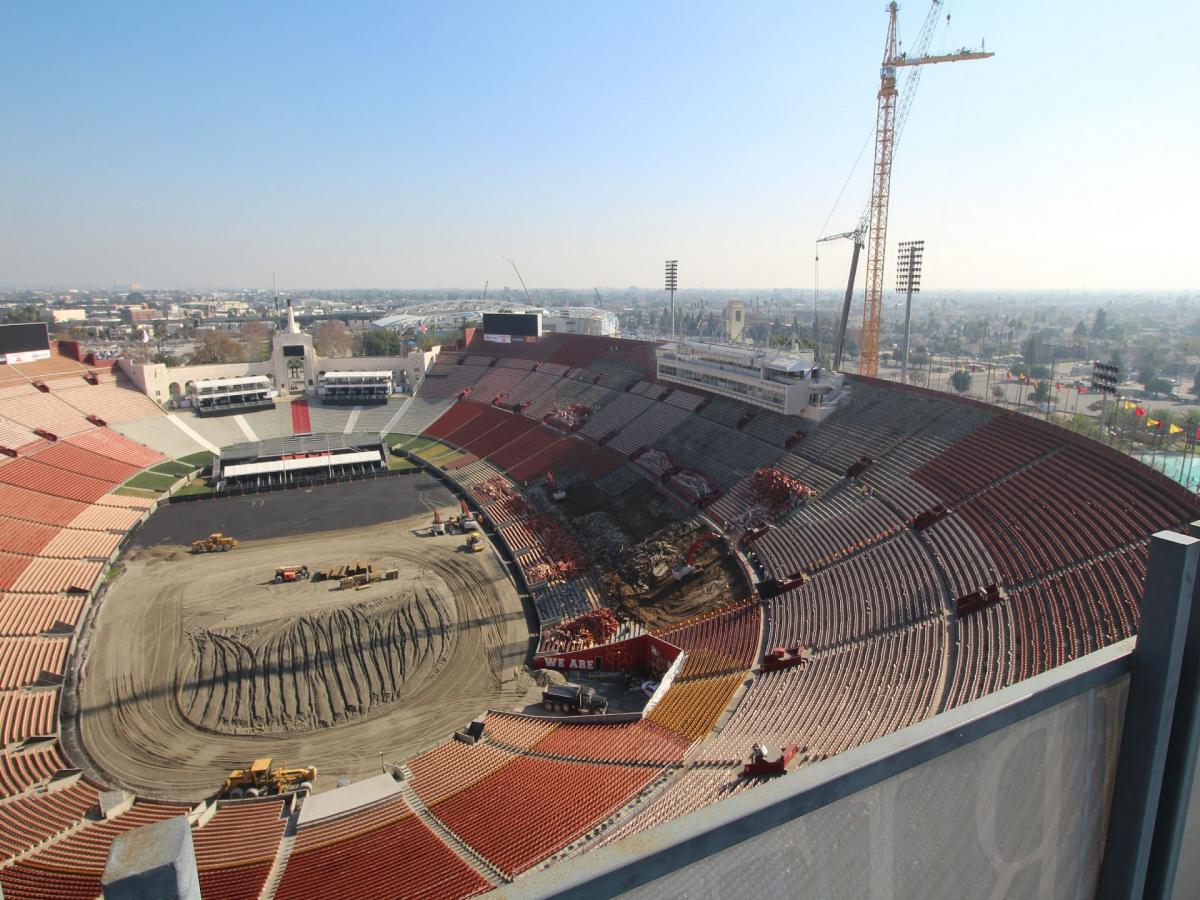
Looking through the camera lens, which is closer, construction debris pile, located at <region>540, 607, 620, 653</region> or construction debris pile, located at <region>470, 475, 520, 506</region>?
construction debris pile, located at <region>540, 607, 620, 653</region>

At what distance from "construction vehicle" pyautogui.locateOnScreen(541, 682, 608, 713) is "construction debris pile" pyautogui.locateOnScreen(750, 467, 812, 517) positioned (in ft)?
41.0

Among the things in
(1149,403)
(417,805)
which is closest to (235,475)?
(417,805)

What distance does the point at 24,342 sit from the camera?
5091 centimetres

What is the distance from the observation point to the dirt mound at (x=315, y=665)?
21.5 metres

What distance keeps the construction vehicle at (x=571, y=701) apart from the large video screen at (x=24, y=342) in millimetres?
51990

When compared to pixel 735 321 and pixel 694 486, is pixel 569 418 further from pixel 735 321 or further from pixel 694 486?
pixel 694 486

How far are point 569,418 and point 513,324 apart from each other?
22.9 m

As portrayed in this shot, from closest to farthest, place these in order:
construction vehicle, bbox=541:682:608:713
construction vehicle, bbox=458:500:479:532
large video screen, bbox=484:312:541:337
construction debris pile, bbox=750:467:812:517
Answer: construction vehicle, bbox=541:682:608:713 < construction debris pile, bbox=750:467:812:517 < construction vehicle, bbox=458:500:479:532 < large video screen, bbox=484:312:541:337

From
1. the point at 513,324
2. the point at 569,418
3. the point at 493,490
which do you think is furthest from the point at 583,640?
the point at 513,324

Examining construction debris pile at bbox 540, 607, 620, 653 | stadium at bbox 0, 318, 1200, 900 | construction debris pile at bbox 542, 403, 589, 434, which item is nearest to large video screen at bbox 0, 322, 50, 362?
stadium at bbox 0, 318, 1200, 900

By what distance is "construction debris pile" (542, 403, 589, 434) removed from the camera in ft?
157

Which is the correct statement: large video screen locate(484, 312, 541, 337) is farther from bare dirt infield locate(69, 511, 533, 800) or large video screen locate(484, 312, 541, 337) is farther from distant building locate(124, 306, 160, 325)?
distant building locate(124, 306, 160, 325)

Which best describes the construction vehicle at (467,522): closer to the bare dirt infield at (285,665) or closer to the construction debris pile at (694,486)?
the bare dirt infield at (285,665)

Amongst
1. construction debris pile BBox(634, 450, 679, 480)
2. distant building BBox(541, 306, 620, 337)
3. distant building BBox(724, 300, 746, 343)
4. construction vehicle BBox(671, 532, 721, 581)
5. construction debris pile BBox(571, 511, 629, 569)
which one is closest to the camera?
construction vehicle BBox(671, 532, 721, 581)
